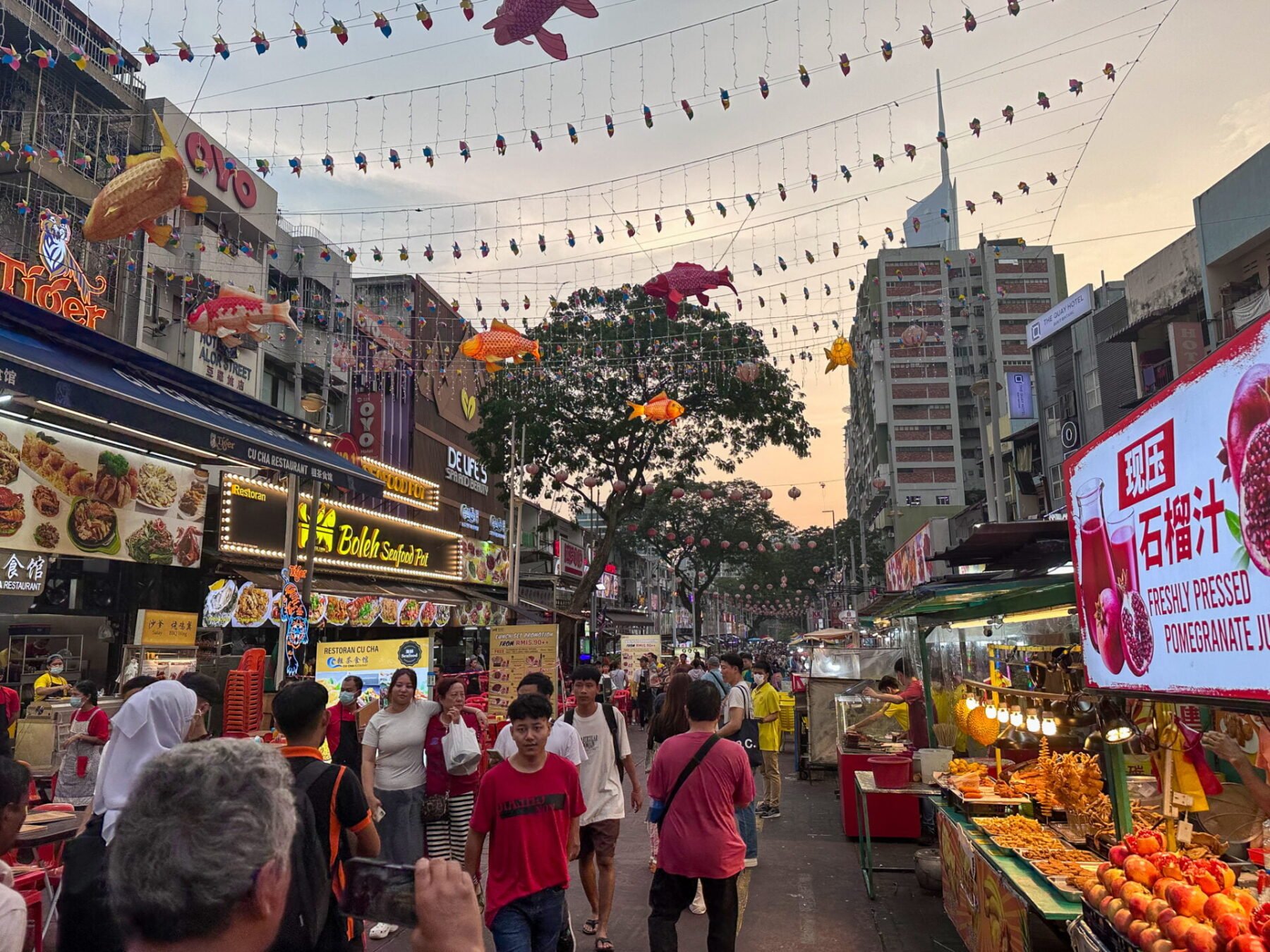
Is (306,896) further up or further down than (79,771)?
further up

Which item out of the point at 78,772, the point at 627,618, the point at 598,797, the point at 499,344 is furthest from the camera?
the point at 627,618

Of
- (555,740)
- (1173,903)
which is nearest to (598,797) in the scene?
(555,740)

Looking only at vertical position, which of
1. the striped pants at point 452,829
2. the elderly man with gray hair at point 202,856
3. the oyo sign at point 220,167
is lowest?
the striped pants at point 452,829

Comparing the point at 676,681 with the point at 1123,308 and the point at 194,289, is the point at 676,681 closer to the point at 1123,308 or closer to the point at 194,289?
the point at 194,289

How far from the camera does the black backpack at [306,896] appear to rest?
2.60 meters

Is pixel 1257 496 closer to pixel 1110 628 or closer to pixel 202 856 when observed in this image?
pixel 1110 628

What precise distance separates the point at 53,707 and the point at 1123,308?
102 feet

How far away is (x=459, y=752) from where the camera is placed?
6.30 m

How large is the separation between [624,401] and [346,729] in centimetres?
1860

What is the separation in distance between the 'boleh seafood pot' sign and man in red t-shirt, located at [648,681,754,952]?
10367 millimetres

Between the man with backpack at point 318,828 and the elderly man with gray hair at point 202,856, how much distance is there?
4.03 ft

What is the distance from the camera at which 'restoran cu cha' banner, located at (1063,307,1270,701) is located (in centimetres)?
293

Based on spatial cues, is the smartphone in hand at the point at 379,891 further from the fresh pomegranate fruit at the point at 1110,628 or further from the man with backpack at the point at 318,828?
the fresh pomegranate fruit at the point at 1110,628

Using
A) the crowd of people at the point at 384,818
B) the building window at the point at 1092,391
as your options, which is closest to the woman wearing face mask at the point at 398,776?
the crowd of people at the point at 384,818
